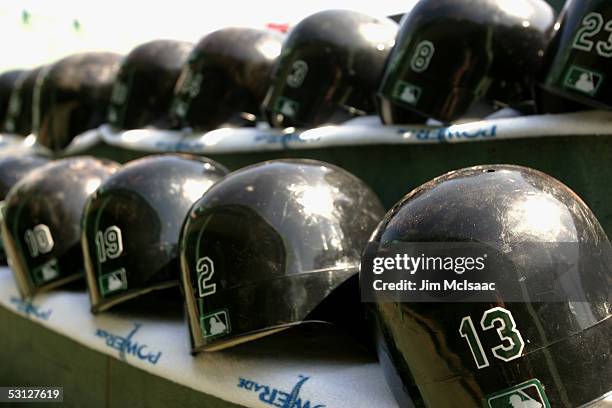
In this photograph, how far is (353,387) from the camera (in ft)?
4.08

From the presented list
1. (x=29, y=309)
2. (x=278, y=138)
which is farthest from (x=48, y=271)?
(x=278, y=138)

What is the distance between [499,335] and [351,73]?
1.35 m

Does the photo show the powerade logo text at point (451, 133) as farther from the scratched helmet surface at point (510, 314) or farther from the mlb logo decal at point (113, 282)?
the mlb logo decal at point (113, 282)

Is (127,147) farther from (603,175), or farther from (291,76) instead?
(603,175)

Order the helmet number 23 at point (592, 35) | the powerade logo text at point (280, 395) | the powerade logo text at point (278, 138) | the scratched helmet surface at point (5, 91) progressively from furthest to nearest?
the scratched helmet surface at point (5, 91), the powerade logo text at point (278, 138), the helmet number 23 at point (592, 35), the powerade logo text at point (280, 395)

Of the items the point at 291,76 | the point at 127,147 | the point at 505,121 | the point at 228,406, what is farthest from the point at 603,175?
the point at 127,147

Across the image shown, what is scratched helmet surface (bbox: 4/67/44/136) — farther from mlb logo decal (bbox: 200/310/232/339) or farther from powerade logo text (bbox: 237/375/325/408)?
powerade logo text (bbox: 237/375/325/408)

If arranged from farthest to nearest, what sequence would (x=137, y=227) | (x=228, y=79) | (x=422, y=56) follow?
(x=228, y=79) → (x=422, y=56) → (x=137, y=227)

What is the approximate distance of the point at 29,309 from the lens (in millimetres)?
1985

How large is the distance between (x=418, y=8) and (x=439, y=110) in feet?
0.98

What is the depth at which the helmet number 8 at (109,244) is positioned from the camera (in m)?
1.73

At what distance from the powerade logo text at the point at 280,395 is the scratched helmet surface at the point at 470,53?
86cm

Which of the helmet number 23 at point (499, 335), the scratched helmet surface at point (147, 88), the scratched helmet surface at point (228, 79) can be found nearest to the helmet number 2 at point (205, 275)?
the helmet number 23 at point (499, 335)

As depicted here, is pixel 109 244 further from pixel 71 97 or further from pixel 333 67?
pixel 71 97
